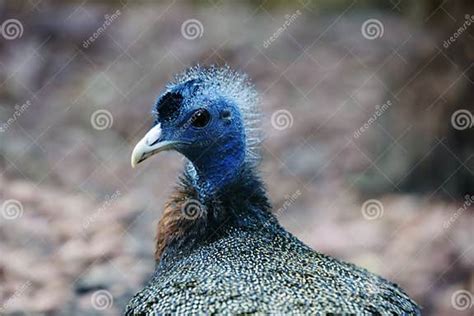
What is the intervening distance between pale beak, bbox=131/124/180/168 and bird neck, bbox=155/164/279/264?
0.92 feet

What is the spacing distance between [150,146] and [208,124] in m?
0.27

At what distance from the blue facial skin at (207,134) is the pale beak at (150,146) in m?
0.02

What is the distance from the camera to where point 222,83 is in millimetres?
3754

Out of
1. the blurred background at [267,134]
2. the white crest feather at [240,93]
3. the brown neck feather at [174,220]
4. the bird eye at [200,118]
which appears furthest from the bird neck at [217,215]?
the blurred background at [267,134]

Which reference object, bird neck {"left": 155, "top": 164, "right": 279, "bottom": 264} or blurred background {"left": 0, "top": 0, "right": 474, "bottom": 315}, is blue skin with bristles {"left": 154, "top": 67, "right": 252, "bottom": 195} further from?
blurred background {"left": 0, "top": 0, "right": 474, "bottom": 315}

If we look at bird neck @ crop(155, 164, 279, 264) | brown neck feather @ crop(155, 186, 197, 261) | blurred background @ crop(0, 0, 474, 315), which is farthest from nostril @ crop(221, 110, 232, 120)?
blurred background @ crop(0, 0, 474, 315)

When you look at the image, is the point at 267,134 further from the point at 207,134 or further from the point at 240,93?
the point at 207,134

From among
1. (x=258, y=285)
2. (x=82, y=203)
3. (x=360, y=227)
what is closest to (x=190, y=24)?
(x=82, y=203)

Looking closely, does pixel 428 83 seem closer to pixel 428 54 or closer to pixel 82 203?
pixel 428 54

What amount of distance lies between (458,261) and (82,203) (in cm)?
249

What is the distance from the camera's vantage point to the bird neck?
3.66 m

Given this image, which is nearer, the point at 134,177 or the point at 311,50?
the point at 134,177

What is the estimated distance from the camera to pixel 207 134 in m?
3.68

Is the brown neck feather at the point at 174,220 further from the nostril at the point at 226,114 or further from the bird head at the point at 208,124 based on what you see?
the nostril at the point at 226,114
